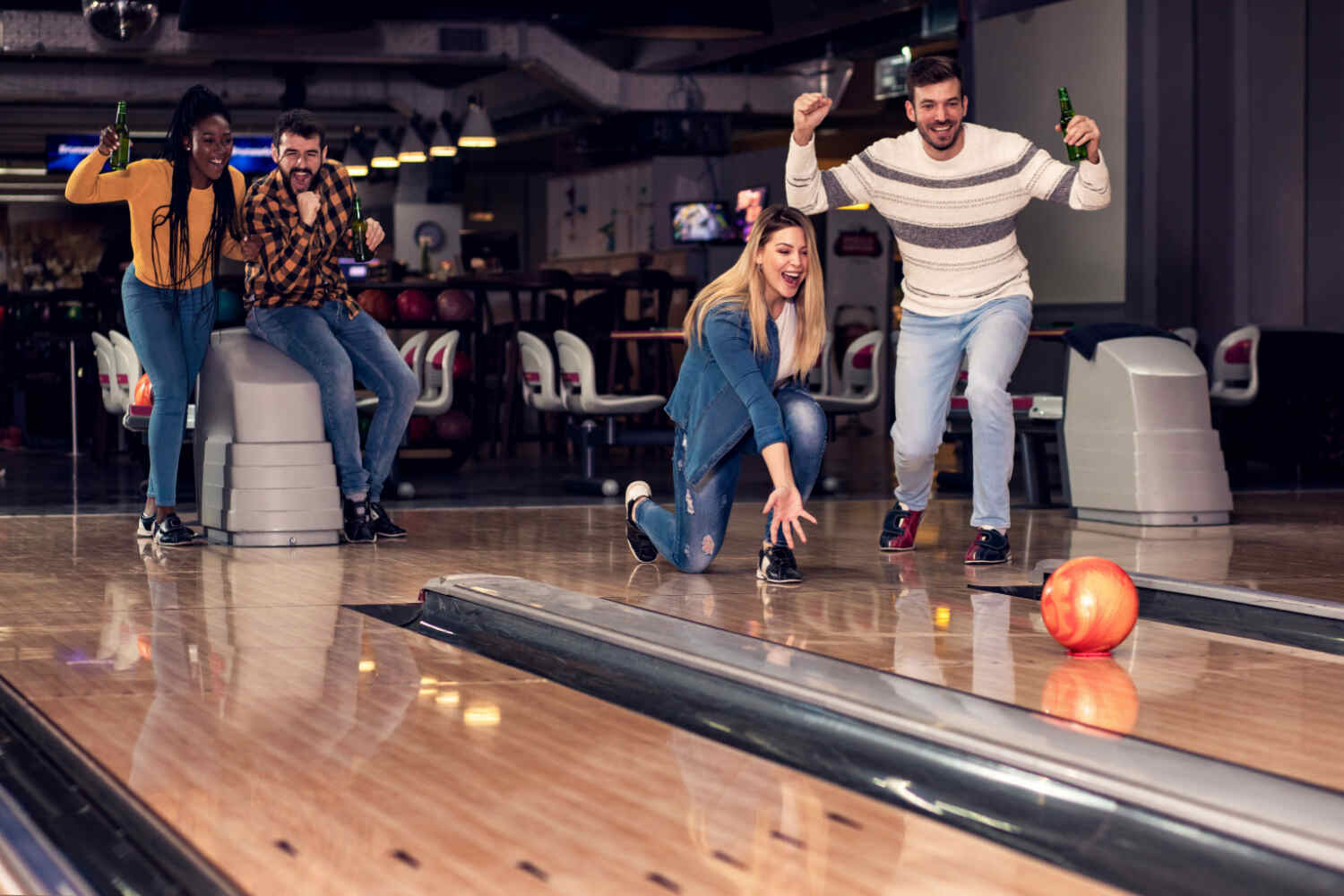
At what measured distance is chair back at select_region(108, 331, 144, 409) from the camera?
672 cm

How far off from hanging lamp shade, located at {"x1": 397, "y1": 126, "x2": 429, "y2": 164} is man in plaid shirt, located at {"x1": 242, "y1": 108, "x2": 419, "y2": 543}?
1080 centimetres

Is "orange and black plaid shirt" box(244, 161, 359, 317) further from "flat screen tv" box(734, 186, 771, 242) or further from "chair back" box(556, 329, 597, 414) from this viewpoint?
"flat screen tv" box(734, 186, 771, 242)

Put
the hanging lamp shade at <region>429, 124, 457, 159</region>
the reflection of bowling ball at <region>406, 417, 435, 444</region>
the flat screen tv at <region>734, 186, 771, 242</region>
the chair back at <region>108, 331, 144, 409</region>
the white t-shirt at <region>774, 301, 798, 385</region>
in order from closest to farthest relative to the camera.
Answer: the white t-shirt at <region>774, 301, 798, 385</region> < the chair back at <region>108, 331, 144, 409</region> < the reflection of bowling ball at <region>406, 417, 435, 444</region> < the flat screen tv at <region>734, 186, 771, 242</region> < the hanging lamp shade at <region>429, 124, 457, 159</region>

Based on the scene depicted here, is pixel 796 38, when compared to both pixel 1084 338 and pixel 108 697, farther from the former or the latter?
pixel 108 697

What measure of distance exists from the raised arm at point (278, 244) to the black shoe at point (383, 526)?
0.68 m

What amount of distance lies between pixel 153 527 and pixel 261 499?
43 cm

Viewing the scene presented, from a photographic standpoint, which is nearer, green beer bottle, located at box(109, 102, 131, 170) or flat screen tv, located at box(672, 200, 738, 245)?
green beer bottle, located at box(109, 102, 131, 170)

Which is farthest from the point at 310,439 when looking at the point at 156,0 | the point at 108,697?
the point at 156,0

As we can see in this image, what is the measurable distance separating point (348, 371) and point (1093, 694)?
9.59ft

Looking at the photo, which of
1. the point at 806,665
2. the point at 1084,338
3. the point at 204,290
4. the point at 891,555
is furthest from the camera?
the point at 1084,338

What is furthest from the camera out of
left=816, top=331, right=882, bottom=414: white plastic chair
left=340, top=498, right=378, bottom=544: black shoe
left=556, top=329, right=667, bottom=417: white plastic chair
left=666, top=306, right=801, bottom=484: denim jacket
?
left=816, top=331, right=882, bottom=414: white plastic chair

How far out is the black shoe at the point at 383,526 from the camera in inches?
200

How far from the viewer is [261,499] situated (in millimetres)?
4836

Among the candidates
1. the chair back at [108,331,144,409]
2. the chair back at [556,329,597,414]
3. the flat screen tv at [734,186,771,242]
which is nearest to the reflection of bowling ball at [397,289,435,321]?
the chair back at [556,329,597,414]
